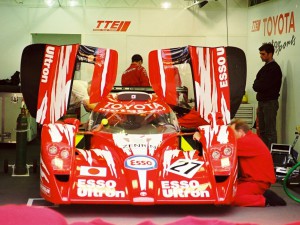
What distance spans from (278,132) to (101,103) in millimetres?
4035

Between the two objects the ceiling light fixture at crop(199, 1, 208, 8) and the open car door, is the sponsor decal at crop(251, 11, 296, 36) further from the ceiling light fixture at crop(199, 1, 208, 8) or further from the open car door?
the open car door

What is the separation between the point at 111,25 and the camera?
11.9 meters

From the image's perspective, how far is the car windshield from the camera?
6.09 m

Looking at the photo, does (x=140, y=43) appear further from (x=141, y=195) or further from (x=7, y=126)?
(x=141, y=195)

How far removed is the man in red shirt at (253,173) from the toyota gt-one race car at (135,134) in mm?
358

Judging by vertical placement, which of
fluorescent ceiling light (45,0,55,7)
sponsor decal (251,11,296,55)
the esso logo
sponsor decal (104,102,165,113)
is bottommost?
the esso logo

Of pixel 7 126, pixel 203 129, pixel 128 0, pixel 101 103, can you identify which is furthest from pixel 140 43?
pixel 203 129

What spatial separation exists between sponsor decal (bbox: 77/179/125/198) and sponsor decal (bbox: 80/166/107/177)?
0.09 m

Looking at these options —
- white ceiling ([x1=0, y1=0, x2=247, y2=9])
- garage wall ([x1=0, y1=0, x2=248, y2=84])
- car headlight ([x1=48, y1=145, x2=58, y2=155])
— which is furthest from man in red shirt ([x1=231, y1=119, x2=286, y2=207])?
white ceiling ([x1=0, y1=0, x2=247, y2=9])

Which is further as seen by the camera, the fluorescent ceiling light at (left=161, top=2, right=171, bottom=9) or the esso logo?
the fluorescent ceiling light at (left=161, top=2, right=171, bottom=9)

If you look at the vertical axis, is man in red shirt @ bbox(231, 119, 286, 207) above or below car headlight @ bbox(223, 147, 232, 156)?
below

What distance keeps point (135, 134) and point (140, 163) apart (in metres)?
0.72

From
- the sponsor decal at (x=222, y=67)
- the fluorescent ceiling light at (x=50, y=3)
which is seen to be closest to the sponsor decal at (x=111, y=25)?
the fluorescent ceiling light at (x=50, y=3)

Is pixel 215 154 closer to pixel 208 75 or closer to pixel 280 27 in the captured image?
pixel 208 75
